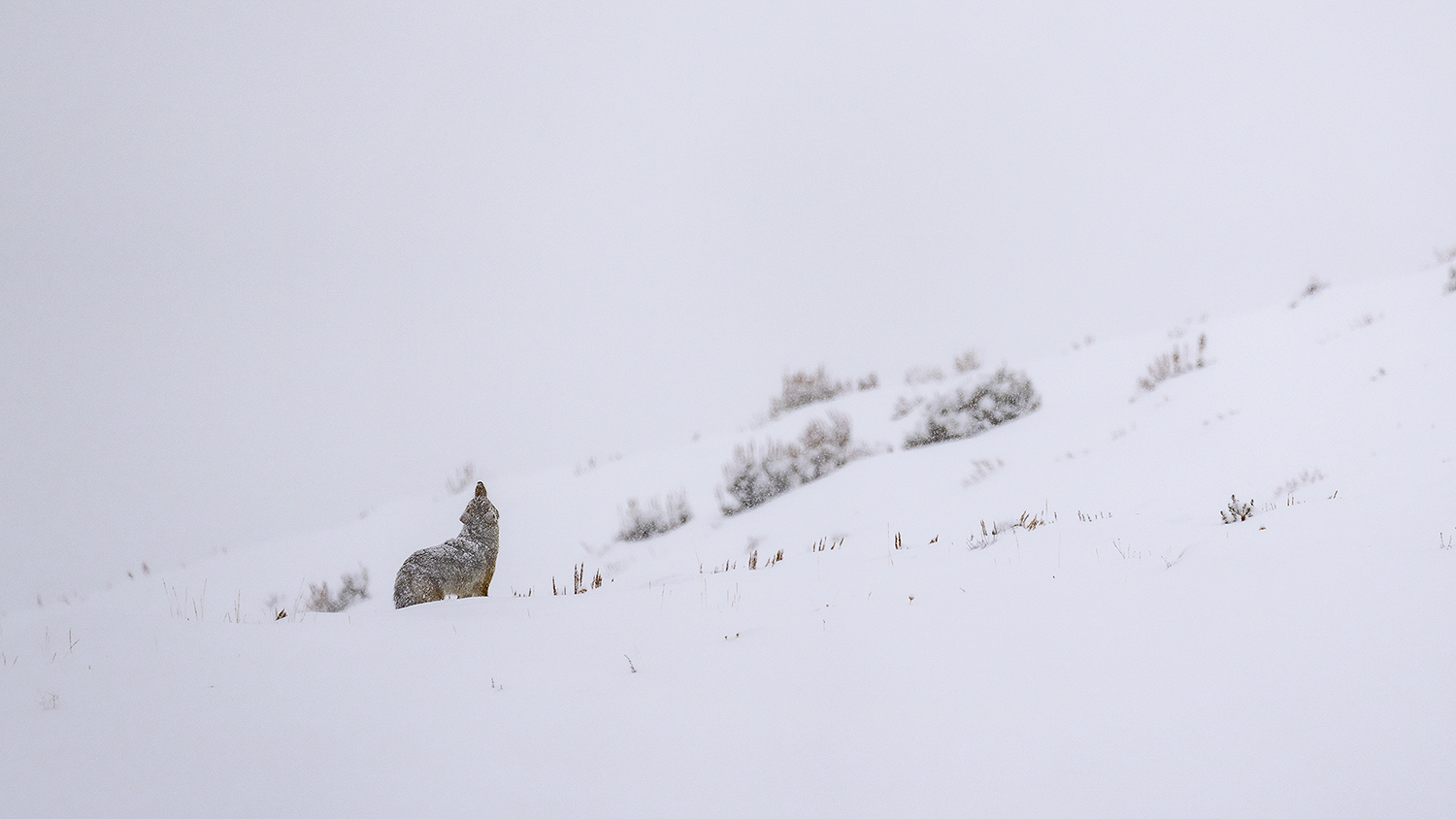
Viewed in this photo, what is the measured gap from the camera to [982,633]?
2268mm

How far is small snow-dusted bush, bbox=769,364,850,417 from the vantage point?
47.2 ft

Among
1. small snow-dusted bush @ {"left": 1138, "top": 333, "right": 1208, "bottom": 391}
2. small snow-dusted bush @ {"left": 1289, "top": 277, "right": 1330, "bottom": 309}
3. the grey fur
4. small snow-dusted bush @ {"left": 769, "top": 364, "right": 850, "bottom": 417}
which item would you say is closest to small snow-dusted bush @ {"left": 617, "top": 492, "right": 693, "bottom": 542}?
the grey fur

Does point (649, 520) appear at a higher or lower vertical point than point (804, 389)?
lower

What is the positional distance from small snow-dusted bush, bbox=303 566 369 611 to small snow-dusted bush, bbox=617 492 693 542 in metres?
3.17

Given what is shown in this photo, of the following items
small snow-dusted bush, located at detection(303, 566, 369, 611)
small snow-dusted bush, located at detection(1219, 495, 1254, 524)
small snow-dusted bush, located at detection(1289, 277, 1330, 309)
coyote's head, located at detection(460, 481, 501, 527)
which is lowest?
small snow-dusted bush, located at detection(1219, 495, 1254, 524)

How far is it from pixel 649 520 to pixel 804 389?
7175 millimetres

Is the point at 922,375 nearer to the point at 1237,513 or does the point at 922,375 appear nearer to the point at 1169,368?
the point at 1169,368

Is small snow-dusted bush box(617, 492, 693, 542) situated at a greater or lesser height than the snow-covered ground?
greater

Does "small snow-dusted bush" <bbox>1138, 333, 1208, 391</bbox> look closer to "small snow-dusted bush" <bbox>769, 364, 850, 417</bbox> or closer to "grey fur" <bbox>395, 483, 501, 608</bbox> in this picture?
"small snow-dusted bush" <bbox>769, 364, 850, 417</bbox>

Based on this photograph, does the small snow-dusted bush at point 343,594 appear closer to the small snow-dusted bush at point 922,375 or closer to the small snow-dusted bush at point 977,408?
the small snow-dusted bush at point 977,408

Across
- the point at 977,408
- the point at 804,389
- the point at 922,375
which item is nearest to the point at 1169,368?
the point at 977,408

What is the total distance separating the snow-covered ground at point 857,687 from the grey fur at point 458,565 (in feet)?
1.42

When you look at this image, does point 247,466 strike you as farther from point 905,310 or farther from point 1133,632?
point 905,310

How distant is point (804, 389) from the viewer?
47.5 feet
